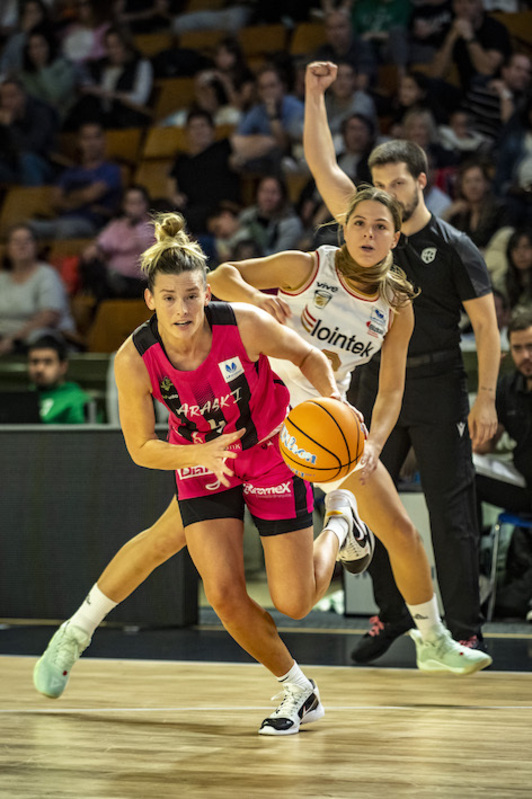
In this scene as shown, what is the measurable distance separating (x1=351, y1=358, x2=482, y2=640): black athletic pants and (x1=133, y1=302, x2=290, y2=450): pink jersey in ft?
3.32

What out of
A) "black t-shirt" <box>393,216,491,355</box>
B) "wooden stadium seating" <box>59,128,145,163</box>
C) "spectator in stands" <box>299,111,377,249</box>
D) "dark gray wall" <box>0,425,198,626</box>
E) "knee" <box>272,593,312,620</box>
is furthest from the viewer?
"wooden stadium seating" <box>59,128,145,163</box>

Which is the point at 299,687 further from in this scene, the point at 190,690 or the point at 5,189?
the point at 5,189

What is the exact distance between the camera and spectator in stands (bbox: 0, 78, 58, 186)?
10625 millimetres

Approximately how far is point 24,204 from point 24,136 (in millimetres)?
741

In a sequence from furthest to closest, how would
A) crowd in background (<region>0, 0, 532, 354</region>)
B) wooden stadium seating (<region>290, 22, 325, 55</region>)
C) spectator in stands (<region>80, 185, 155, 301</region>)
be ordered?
1. wooden stadium seating (<region>290, 22, 325, 55</region>)
2. spectator in stands (<region>80, 185, 155, 301</region>)
3. crowd in background (<region>0, 0, 532, 354</region>)

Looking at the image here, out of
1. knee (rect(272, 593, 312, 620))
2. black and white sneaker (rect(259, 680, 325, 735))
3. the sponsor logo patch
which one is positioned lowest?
black and white sneaker (rect(259, 680, 325, 735))

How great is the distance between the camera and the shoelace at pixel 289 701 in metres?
3.41

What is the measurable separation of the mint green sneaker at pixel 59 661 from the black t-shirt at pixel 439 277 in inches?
64.8

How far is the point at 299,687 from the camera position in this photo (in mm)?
3477

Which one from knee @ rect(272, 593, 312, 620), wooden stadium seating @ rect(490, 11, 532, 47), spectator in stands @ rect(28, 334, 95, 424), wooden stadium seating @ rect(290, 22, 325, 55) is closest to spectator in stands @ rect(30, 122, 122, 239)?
wooden stadium seating @ rect(290, 22, 325, 55)

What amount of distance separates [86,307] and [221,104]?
7.62ft

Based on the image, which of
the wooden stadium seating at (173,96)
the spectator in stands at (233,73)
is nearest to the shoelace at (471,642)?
the spectator in stands at (233,73)

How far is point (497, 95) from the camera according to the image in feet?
28.2

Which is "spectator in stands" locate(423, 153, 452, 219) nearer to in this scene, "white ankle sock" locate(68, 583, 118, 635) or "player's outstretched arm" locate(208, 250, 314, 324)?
"player's outstretched arm" locate(208, 250, 314, 324)
